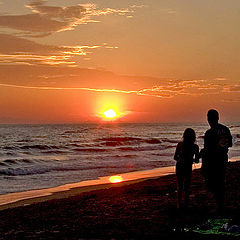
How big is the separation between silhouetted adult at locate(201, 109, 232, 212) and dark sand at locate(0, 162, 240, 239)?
1.61 ft

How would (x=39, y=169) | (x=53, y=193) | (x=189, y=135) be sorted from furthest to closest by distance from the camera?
(x=39, y=169), (x=53, y=193), (x=189, y=135)

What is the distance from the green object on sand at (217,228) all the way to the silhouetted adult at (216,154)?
2.93 feet

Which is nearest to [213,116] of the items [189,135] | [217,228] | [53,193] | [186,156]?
[189,135]

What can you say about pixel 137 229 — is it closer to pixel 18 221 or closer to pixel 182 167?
pixel 182 167

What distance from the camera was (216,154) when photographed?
813cm

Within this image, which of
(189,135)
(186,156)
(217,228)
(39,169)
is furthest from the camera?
(39,169)

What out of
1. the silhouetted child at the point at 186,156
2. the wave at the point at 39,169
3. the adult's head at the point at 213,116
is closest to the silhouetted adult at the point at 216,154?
the adult's head at the point at 213,116

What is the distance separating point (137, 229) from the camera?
729 cm

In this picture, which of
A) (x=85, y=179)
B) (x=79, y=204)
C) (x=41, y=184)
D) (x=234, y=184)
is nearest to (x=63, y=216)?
(x=79, y=204)

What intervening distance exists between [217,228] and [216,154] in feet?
5.44

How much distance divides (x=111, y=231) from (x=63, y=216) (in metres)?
2.23

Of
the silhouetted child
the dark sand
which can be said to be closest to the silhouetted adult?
the silhouetted child

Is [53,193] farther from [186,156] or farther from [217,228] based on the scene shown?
[217,228]

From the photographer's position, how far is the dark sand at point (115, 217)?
7.12m
